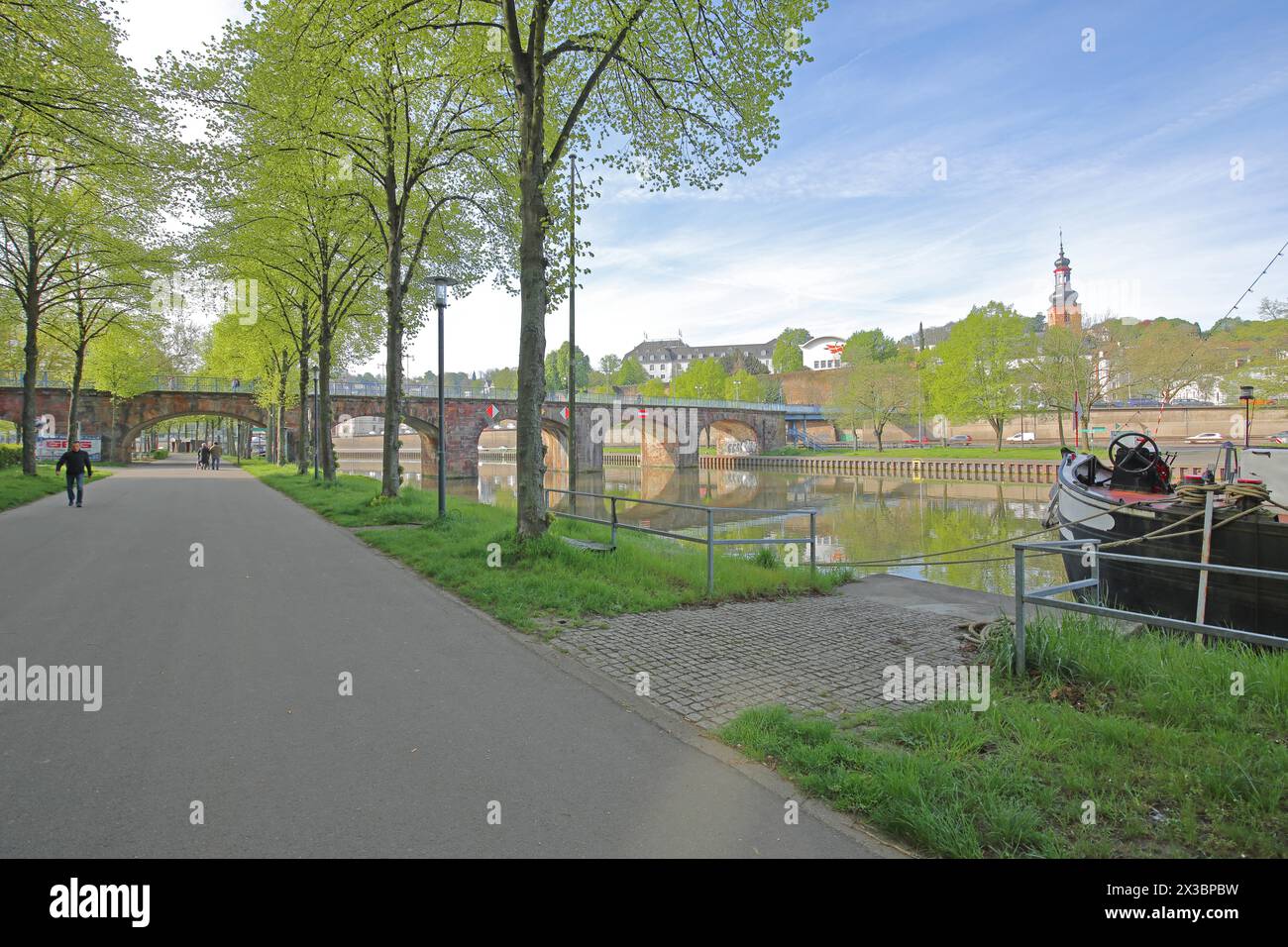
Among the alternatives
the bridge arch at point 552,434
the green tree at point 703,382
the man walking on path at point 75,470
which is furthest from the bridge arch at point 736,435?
the man walking on path at point 75,470

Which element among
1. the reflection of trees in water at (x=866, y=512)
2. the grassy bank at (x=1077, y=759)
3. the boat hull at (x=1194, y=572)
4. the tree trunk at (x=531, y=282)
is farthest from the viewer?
the reflection of trees in water at (x=866, y=512)

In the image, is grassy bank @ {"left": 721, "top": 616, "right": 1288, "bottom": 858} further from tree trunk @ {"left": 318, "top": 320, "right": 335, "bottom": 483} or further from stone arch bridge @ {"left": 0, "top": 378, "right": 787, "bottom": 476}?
stone arch bridge @ {"left": 0, "top": 378, "right": 787, "bottom": 476}

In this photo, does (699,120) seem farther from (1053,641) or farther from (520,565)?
(1053,641)

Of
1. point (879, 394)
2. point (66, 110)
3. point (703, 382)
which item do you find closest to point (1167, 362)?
point (879, 394)

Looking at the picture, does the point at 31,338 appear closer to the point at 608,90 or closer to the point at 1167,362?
the point at 608,90

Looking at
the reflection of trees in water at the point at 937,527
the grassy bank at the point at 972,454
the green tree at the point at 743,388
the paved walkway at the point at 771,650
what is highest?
the green tree at the point at 743,388

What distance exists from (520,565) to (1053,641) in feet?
20.6

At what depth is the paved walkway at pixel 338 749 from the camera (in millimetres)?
3168

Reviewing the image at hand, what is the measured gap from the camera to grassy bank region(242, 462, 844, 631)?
7711 millimetres

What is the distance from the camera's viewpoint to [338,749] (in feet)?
13.4

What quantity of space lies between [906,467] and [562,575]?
2020 inches

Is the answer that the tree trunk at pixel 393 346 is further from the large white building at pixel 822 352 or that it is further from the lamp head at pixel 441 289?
the large white building at pixel 822 352

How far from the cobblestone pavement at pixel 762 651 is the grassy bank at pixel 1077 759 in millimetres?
576

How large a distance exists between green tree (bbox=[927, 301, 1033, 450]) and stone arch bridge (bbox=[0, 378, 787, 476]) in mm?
24889
